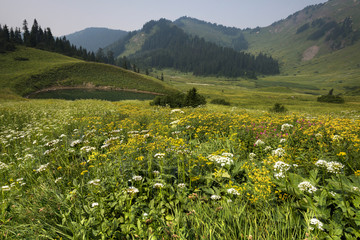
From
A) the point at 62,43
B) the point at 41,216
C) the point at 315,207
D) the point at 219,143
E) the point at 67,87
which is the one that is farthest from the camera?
the point at 62,43

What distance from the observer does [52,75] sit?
82.0 metres

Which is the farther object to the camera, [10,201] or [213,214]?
[10,201]

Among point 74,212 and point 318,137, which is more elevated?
point 318,137

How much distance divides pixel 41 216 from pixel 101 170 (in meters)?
1.38

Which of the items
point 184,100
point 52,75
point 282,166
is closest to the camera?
point 282,166

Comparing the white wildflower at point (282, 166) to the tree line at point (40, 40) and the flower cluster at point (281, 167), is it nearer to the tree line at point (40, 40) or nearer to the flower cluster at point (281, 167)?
the flower cluster at point (281, 167)

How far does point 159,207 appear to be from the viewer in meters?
3.30

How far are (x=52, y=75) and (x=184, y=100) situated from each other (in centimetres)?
8275

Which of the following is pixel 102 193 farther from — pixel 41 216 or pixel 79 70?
pixel 79 70

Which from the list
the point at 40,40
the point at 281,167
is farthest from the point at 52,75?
the point at 281,167

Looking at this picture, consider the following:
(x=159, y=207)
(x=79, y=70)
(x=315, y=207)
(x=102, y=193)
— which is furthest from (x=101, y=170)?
(x=79, y=70)

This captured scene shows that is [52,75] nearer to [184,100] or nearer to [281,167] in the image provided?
[184,100]

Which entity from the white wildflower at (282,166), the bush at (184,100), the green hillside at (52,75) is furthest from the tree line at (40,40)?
the white wildflower at (282,166)

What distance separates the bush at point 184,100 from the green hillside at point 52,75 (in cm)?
6497
